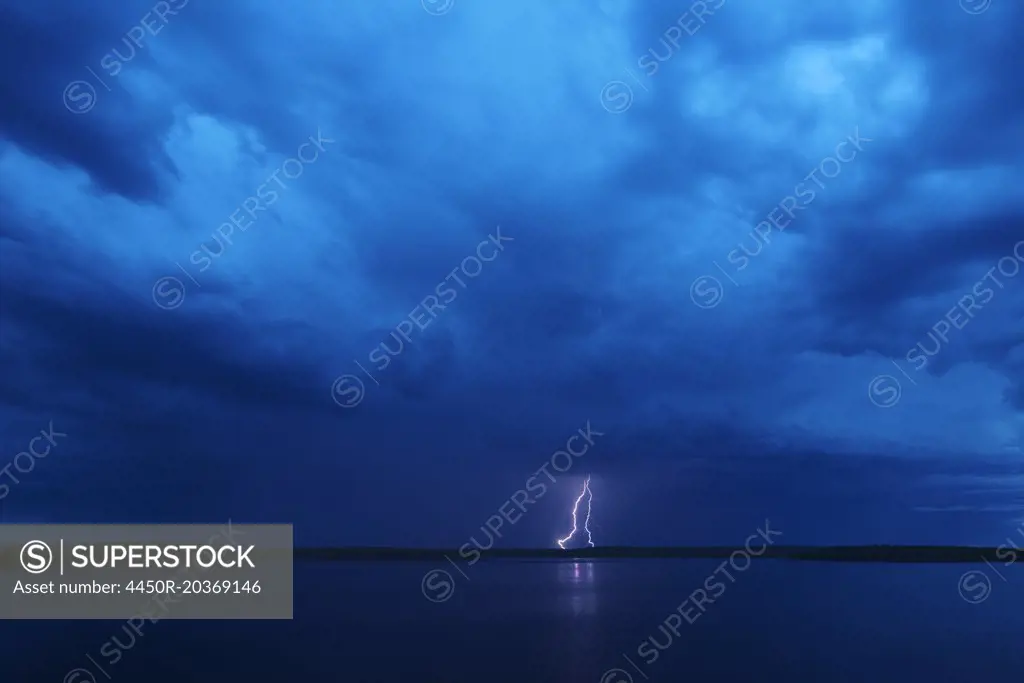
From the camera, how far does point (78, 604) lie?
55.2 metres

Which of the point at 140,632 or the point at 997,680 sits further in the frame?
the point at 140,632

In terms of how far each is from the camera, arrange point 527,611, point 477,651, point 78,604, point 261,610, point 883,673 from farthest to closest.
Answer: point 78,604 → point 261,610 → point 527,611 → point 477,651 → point 883,673

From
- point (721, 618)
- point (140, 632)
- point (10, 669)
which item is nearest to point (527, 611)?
point (721, 618)

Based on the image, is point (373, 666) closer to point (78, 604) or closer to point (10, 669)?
point (10, 669)

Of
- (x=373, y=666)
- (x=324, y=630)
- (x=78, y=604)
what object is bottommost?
(x=373, y=666)

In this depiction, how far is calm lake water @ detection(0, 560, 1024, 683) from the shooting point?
80.0ft

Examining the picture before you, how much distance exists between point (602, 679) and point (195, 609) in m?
30.9

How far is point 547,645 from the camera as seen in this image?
98.5ft

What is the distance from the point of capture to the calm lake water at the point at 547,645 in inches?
960

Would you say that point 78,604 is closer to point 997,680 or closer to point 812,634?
point 812,634

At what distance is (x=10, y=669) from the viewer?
24375mm

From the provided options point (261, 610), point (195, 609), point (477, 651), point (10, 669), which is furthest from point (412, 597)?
point (10, 669)

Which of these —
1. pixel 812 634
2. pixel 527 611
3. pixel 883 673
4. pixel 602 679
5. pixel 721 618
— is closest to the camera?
pixel 602 679

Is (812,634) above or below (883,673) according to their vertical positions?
above
